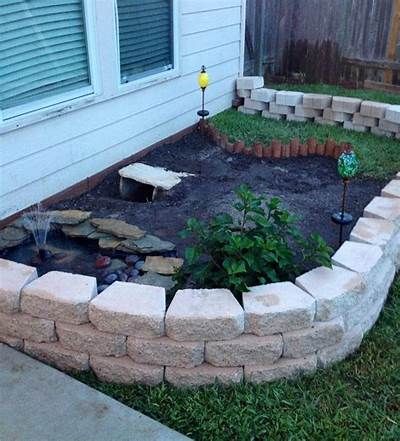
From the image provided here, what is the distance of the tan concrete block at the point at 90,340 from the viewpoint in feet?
7.36

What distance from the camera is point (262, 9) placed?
733cm

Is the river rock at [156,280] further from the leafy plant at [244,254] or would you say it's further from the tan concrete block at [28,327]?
the tan concrete block at [28,327]

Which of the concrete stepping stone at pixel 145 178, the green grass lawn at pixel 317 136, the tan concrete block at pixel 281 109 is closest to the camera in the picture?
the concrete stepping stone at pixel 145 178

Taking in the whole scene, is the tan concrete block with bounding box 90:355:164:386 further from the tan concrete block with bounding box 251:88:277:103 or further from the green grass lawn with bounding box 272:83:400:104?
the green grass lawn with bounding box 272:83:400:104

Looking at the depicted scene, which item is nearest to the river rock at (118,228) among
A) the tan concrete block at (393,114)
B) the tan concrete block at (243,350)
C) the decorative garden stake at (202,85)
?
the tan concrete block at (243,350)

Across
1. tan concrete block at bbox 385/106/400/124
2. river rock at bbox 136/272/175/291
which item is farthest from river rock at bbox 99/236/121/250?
tan concrete block at bbox 385/106/400/124

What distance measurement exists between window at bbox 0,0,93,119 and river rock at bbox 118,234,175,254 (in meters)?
1.03

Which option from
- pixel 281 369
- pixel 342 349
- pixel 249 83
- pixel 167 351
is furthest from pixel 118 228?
pixel 249 83

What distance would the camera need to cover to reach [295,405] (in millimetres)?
2156

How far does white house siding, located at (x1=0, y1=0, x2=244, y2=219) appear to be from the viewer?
3242 mm

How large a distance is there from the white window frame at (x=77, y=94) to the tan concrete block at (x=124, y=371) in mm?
1542

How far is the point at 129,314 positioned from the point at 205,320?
0.32 m

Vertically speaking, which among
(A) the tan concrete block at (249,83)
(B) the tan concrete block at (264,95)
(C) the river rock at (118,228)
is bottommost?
(C) the river rock at (118,228)

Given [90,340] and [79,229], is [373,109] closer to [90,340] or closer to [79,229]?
[79,229]
